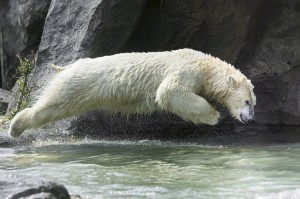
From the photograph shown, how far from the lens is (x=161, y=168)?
580 cm

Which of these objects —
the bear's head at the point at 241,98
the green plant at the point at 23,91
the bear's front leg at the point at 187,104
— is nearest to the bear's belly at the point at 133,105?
the bear's front leg at the point at 187,104

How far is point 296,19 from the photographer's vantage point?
9352 mm

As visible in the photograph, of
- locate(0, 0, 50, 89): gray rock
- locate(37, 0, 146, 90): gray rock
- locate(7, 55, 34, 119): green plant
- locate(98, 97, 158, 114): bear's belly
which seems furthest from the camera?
locate(0, 0, 50, 89): gray rock

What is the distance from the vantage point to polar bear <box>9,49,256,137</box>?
7113mm

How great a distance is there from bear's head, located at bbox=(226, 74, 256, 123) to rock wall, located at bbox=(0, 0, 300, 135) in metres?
2.17

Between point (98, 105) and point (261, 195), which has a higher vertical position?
point (98, 105)

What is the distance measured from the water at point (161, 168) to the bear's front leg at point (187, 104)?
452 millimetres

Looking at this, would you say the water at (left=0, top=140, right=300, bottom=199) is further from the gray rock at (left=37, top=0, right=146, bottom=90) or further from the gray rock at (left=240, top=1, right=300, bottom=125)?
the gray rock at (left=240, top=1, right=300, bottom=125)

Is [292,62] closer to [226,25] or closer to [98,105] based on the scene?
[226,25]

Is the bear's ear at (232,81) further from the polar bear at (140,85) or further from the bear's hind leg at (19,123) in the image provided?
the bear's hind leg at (19,123)

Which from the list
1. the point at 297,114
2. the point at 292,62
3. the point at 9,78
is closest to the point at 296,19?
the point at 292,62

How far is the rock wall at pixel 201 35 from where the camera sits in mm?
8641

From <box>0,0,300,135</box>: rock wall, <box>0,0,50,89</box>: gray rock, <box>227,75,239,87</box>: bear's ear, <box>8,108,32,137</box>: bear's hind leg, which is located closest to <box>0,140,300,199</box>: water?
<box>8,108,32,137</box>: bear's hind leg

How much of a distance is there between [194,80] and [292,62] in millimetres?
2860
